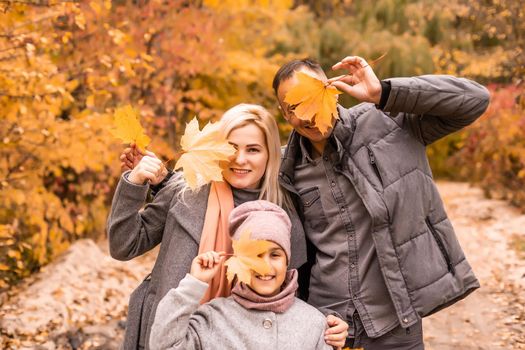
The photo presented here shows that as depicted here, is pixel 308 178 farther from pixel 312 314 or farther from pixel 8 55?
pixel 8 55

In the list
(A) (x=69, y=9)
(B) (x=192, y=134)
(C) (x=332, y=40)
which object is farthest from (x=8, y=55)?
(C) (x=332, y=40)

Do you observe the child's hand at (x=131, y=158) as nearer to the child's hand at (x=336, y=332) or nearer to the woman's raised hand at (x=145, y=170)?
the woman's raised hand at (x=145, y=170)

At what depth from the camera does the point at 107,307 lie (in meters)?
6.15

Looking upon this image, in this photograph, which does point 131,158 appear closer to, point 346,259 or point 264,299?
point 264,299

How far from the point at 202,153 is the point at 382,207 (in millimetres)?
692

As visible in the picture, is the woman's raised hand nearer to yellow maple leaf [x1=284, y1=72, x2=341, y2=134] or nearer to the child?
the child

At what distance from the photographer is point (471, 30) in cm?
1323

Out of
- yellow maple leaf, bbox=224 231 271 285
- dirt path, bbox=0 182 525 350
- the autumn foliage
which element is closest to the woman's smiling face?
yellow maple leaf, bbox=224 231 271 285

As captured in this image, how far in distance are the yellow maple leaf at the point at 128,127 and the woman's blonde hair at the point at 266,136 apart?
0.27 m

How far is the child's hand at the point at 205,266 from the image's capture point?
7.28 feet

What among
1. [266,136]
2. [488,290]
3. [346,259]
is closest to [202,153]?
[266,136]

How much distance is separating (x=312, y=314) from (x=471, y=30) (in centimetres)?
1204

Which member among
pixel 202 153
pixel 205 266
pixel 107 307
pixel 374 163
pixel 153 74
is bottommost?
pixel 107 307

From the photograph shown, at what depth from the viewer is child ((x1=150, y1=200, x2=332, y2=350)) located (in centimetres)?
218
